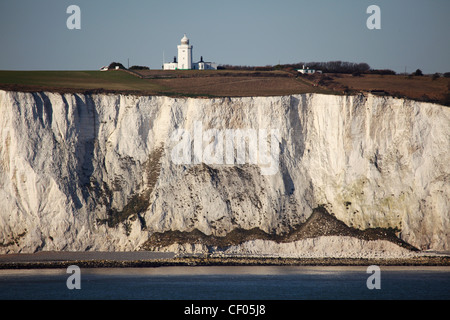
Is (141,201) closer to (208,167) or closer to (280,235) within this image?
(208,167)

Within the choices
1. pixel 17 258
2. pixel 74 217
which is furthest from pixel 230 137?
pixel 17 258

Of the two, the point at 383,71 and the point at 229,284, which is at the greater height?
the point at 383,71

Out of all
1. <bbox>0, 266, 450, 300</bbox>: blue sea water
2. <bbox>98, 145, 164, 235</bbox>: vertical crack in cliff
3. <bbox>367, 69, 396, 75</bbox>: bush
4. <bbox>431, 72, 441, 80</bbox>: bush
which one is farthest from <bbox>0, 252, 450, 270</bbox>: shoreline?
<bbox>367, 69, 396, 75</bbox>: bush

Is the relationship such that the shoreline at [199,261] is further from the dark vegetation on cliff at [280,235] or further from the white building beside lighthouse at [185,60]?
the white building beside lighthouse at [185,60]

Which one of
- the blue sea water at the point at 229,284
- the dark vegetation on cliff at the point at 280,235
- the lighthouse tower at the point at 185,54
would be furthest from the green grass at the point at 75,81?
the blue sea water at the point at 229,284

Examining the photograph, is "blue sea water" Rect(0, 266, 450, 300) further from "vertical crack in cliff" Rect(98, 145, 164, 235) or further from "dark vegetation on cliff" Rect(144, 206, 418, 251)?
"vertical crack in cliff" Rect(98, 145, 164, 235)

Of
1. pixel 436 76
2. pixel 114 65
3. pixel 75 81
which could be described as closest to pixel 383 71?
pixel 436 76
